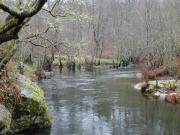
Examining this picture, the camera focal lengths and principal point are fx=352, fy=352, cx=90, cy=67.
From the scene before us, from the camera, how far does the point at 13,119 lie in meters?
18.8

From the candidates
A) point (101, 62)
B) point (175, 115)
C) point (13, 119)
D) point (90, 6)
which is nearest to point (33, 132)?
point (13, 119)

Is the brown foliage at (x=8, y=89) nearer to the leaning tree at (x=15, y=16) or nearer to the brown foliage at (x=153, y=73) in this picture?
the leaning tree at (x=15, y=16)

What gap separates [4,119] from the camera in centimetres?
1652

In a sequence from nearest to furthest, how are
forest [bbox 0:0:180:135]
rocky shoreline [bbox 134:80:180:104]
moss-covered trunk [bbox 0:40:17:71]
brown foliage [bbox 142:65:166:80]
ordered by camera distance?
1. forest [bbox 0:0:180:135]
2. moss-covered trunk [bbox 0:40:17:71]
3. rocky shoreline [bbox 134:80:180:104]
4. brown foliage [bbox 142:65:166:80]

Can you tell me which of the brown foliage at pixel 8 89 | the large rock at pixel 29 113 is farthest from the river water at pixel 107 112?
the brown foliage at pixel 8 89

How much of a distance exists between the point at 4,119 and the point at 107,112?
9449 mm

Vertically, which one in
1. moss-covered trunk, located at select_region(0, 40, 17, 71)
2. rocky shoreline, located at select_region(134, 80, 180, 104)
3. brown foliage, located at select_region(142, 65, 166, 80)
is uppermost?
moss-covered trunk, located at select_region(0, 40, 17, 71)

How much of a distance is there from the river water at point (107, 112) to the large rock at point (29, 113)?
74 cm

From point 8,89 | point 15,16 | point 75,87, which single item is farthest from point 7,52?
point 75,87

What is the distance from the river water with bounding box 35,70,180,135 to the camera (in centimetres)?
1945

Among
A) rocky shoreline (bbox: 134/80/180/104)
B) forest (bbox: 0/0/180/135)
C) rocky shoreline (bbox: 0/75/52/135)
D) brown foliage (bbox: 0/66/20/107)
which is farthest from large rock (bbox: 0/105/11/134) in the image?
rocky shoreline (bbox: 134/80/180/104)

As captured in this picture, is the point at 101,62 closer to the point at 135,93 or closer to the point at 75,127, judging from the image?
the point at 135,93

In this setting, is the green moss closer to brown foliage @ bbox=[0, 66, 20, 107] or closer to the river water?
brown foliage @ bbox=[0, 66, 20, 107]

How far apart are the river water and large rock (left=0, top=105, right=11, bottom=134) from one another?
2.49 metres
